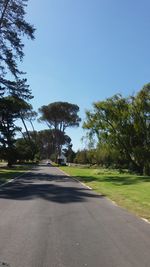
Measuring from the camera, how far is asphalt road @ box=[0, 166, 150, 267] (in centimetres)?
742

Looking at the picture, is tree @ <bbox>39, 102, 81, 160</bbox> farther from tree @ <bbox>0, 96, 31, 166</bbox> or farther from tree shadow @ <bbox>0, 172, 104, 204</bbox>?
tree shadow @ <bbox>0, 172, 104, 204</bbox>

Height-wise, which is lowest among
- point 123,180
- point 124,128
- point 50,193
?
point 50,193

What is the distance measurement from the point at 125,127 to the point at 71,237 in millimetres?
37117

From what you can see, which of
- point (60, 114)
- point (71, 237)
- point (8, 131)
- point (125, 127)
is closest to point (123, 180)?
point (125, 127)

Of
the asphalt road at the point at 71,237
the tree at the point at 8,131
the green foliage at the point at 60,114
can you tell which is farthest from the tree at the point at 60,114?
the asphalt road at the point at 71,237

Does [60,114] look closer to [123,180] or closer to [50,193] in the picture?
[123,180]

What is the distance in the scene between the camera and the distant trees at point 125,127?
4444cm

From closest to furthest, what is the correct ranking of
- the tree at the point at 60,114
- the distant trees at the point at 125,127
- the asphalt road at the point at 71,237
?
1. the asphalt road at the point at 71,237
2. the distant trees at the point at 125,127
3. the tree at the point at 60,114

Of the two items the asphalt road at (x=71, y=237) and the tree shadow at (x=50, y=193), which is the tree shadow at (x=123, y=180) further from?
the asphalt road at (x=71, y=237)

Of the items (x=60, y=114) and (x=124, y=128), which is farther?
(x=60, y=114)

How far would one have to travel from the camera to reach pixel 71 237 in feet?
31.0

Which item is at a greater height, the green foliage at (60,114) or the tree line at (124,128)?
the green foliage at (60,114)

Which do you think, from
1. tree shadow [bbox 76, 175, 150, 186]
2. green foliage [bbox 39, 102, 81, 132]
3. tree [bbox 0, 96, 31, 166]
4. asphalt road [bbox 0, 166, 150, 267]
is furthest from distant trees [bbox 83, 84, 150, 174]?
green foliage [bbox 39, 102, 81, 132]

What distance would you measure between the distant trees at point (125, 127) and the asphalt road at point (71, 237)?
30031 mm
